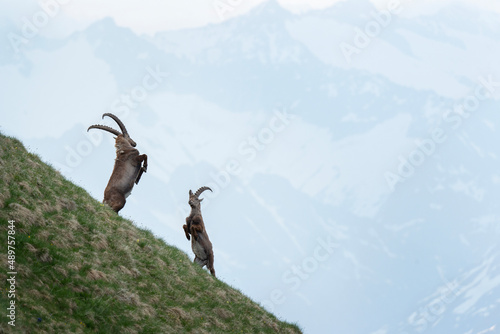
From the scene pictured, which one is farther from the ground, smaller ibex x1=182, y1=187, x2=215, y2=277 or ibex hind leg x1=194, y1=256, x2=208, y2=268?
smaller ibex x1=182, y1=187, x2=215, y2=277

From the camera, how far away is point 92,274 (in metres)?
16.5

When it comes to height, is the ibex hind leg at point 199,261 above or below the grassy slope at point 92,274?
above

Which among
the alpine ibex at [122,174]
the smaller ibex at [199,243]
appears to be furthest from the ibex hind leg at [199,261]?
the alpine ibex at [122,174]

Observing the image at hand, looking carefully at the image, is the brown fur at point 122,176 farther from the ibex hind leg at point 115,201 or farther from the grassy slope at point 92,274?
the grassy slope at point 92,274

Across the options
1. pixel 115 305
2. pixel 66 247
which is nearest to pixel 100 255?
pixel 66 247

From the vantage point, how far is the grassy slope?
47.8 feet

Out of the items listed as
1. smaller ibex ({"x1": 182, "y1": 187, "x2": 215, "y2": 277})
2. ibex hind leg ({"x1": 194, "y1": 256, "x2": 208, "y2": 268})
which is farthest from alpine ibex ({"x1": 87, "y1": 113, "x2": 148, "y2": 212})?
ibex hind leg ({"x1": 194, "y1": 256, "x2": 208, "y2": 268})

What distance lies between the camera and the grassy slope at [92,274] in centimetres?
1458

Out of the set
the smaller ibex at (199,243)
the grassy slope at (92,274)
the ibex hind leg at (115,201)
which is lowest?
the grassy slope at (92,274)

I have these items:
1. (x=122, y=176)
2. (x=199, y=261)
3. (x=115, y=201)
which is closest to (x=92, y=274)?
(x=115, y=201)

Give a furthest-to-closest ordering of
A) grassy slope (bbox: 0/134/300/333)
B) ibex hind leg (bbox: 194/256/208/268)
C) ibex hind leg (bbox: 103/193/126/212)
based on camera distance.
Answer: ibex hind leg (bbox: 194/256/208/268), ibex hind leg (bbox: 103/193/126/212), grassy slope (bbox: 0/134/300/333)

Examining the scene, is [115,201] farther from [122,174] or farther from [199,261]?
[199,261]

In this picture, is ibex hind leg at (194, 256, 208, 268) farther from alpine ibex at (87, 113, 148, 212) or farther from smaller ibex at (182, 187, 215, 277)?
alpine ibex at (87, 113, 148, 212)

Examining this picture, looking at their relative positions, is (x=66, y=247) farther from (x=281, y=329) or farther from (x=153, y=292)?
(x=281, y=329)
